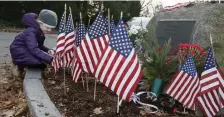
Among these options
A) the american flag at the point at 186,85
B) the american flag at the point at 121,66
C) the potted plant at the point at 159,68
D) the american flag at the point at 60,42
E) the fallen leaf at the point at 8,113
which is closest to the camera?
the american flag at the point at 121,66

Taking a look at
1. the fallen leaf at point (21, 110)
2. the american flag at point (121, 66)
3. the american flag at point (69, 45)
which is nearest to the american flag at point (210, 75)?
the american flag at point (121, 66)

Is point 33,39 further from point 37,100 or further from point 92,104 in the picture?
point 92,104

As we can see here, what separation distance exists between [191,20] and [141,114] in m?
2.38

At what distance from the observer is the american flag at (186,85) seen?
3.68m

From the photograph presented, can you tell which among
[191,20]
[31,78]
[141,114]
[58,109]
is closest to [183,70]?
[141,114]

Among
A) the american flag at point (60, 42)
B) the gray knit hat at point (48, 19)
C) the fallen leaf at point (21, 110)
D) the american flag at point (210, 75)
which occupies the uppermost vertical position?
the gray knit hat at point (48, 19)

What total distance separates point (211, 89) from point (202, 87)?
96 millimetres

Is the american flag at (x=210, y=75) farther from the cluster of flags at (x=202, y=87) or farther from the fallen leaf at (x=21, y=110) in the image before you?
the fallen leaf at (x=21, y=110)

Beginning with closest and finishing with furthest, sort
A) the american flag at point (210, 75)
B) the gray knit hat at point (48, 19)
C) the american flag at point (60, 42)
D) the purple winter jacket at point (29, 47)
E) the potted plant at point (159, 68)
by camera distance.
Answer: the american flag at point (210, 75)
the potted plant at point (159, 68)
the american flag at point (60, 42)
the purple winter jacket at point (29, 47)
the gray knit hat at point (48, 19)

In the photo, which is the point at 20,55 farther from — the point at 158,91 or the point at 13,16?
the point at 13,16

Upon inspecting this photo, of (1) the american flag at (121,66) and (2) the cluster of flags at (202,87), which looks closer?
(1) the american flag at (121,66)

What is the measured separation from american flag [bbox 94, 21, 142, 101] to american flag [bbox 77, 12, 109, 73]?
567 mm

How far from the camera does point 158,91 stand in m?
4.33

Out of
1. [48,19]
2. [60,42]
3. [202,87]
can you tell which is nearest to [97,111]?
[202,87]
